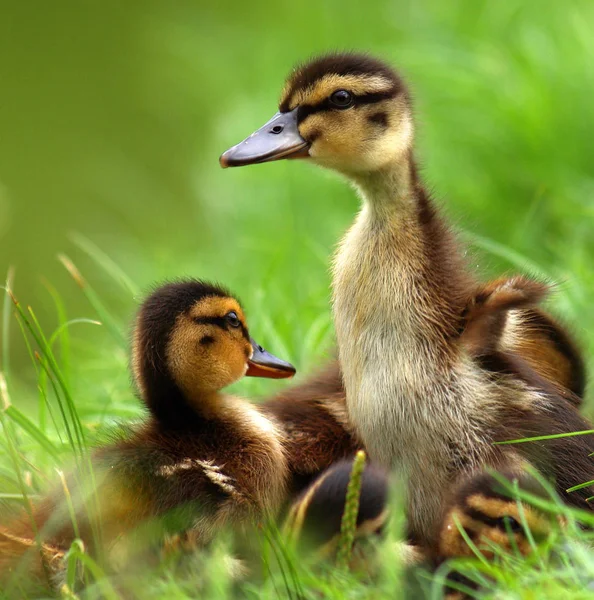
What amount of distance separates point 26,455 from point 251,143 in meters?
1.10

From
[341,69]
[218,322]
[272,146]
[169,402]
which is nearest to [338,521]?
[169,402]

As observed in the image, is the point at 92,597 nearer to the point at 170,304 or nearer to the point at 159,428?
the point at 159,428

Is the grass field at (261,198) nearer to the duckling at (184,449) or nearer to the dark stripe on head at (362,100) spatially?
the duckling at (184,449)

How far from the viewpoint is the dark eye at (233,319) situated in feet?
11.4

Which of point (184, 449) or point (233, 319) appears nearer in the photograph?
point (184, 449)

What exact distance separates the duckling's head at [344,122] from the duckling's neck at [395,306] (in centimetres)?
6

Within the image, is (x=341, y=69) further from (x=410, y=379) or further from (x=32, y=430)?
(x=32, y=430)

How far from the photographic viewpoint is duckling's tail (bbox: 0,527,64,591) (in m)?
3.04

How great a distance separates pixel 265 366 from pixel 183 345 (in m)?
0.37

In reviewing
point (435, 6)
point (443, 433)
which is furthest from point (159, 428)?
point (435, 6)

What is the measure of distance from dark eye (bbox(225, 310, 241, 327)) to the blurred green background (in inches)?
24.6

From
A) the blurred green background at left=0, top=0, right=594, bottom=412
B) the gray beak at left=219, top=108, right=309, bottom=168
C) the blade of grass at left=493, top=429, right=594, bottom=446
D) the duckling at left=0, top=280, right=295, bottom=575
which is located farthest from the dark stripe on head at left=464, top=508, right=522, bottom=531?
the gray beak at left=219, top=108, right=309, bottom=168

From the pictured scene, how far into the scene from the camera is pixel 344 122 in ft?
11.5

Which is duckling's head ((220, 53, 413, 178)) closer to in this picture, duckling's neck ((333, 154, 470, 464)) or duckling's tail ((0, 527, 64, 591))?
duckling's neck ((333, 154, 470, 464))
